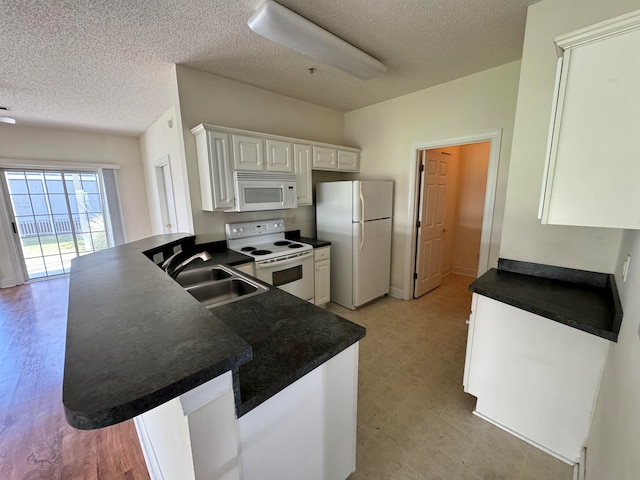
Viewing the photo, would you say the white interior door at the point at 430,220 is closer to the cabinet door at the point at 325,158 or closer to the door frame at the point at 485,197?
the door frame at the point at 485,197

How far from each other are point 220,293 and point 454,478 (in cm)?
173

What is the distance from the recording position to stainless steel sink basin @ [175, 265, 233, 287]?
2.03 metres

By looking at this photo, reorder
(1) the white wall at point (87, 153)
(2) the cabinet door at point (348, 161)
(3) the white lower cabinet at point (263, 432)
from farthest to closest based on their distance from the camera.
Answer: (1) the white wall at point (87, 153), (2) the cabinet door at point (348, 161), (3) the white lower cabinet at point (263, 432)

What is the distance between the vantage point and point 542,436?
1.51 m

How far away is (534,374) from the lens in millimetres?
1486

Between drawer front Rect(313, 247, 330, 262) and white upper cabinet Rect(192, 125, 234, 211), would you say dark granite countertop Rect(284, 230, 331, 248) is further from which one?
white upper cabinet Rect(192, 125, 234, 211)

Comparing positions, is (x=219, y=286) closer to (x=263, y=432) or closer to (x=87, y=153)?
(x=263, y=432)

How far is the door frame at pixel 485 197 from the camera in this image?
2.62 metres

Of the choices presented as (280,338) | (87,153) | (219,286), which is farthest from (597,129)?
(87,153)

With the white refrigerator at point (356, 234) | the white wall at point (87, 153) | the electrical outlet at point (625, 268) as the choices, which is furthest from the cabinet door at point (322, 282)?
the white wall at point (87, 153)

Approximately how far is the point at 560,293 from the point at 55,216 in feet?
22.7

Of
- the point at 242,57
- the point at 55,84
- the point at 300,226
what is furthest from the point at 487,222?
the point at 55,84

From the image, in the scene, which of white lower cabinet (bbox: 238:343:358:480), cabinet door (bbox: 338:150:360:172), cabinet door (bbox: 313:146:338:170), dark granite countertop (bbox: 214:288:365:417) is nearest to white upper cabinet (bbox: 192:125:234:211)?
cabinet door (bbox: 313:146:338:170)

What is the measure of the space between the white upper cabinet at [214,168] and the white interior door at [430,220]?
7.55 feet
